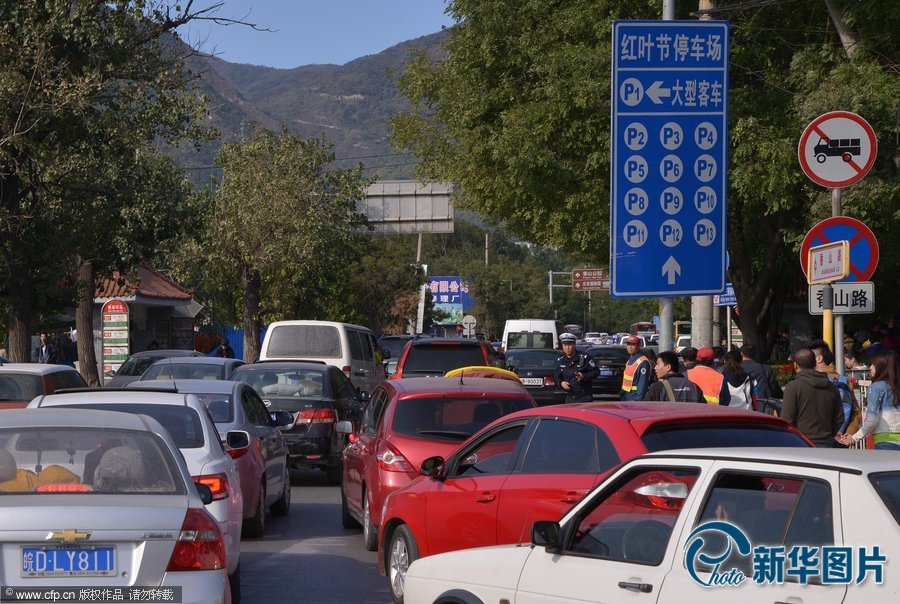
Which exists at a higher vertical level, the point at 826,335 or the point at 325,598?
the point at 826,335

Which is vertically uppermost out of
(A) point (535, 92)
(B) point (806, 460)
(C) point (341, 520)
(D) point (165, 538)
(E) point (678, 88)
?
(A) point (535, 92)

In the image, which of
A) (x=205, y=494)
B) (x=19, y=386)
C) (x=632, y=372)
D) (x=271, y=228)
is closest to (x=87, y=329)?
(x=271, y=228)

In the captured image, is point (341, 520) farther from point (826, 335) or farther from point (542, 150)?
point (542, 150)

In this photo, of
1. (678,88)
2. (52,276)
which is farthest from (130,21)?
(678,88)

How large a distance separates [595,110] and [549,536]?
19953mm

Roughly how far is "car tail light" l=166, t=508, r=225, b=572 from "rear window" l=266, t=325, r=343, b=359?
1841 cm

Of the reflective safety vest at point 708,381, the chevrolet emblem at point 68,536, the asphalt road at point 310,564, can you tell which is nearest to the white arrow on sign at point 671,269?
the reflective safety vest at point 708,381

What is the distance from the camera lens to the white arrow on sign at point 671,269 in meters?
12.0

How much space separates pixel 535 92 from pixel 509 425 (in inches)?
722

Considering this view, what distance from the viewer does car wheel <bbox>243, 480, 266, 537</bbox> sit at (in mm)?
12016

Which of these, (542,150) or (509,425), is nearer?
(509,425)

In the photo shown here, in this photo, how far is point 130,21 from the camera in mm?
22906

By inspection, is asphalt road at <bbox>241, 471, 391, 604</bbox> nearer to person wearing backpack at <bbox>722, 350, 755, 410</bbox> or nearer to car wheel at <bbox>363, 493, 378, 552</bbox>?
car wheel at <bbox>363, 493, 378, 552</bbox>

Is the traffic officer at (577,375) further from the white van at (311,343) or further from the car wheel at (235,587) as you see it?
the car wheel at (235,587)
